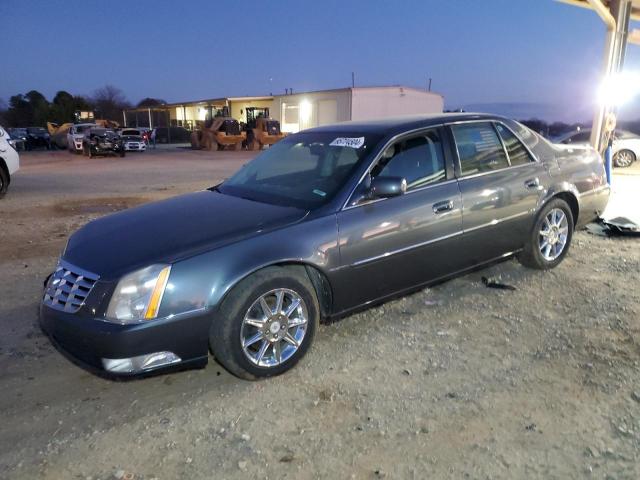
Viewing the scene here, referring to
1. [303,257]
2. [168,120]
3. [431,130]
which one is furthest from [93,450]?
[168,120]

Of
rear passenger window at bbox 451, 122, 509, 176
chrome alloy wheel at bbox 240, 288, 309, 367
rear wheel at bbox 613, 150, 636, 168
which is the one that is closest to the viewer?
chrome alloy wheel at bbox 240, 288, 309, 367

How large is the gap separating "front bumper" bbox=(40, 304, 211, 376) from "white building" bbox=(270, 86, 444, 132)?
27540 millimetres

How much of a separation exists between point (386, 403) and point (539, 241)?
281 centimetres

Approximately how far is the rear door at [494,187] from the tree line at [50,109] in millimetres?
58477

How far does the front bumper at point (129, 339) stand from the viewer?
2834 millimetres

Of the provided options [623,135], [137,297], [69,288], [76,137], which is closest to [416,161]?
[137,297]

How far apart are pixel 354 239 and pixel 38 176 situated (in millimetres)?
15487

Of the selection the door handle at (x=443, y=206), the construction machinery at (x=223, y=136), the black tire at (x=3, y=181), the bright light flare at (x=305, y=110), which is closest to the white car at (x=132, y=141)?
the construction machinery at (x=223, y=136)

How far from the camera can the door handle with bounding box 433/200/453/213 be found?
158 inches

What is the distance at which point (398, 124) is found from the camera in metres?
4.20

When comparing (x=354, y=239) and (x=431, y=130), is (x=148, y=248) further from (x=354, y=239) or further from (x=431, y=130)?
(x=431, y=130)

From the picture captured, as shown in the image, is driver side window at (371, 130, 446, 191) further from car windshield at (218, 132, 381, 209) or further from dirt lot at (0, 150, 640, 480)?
→ dirt lot at (0, 150, 640, 480)

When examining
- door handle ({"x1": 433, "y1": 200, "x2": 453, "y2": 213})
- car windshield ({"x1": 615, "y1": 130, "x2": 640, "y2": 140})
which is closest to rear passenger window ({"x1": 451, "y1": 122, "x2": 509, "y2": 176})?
door handle ({"x1": 433, "y1": 200, "x2": 453, "y2": 213})

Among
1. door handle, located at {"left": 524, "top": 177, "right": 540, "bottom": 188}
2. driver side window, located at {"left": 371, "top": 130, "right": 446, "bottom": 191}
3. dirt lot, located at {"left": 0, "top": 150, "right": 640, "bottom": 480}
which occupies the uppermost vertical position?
driver side window, located at {"left": 371, "top": 130, "right": 446, "bottom": 191}
